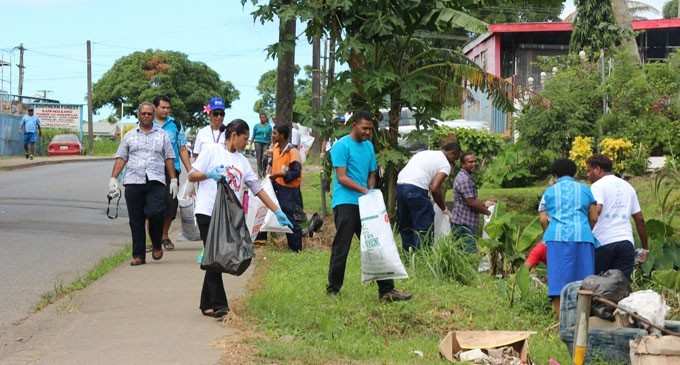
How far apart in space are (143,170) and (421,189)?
3.03 metres

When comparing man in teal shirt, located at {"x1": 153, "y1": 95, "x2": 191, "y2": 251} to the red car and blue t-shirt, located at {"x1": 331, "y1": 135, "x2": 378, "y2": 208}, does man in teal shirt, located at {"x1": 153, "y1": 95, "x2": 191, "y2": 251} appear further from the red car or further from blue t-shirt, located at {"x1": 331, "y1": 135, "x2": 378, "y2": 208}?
the red car

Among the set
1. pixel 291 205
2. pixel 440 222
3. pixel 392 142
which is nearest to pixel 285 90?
pixel 392 142

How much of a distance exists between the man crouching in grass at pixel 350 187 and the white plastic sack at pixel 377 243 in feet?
0.68

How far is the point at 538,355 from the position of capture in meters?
7.58

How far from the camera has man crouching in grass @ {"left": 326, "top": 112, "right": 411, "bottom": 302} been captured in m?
8.95

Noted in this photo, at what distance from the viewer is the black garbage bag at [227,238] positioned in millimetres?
8008

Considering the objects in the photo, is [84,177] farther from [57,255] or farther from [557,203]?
[557,203]

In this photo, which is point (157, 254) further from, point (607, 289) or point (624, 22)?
point (624, 22)

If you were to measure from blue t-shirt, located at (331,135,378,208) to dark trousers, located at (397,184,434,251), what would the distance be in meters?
2.48

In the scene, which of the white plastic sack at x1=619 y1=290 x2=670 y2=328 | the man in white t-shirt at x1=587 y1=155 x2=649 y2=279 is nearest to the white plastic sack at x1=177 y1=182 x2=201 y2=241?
the man in white t-shirt at x1=587 y1=155 x2=649 y2=279

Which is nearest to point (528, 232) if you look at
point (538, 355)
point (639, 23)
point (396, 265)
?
point (396, 265)

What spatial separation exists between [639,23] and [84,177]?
21.6 m

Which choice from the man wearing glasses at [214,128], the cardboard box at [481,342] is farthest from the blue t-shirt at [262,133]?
the cardboard box at [481,342]

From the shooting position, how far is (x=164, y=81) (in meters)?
71.6
